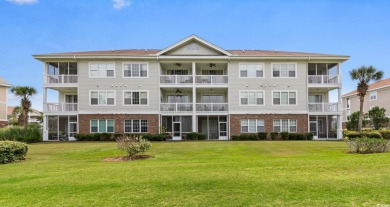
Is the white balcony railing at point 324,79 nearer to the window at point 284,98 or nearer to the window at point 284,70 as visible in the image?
the window at point 284,70

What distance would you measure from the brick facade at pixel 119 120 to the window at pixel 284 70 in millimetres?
13374

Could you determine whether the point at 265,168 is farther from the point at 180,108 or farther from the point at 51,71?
the point at 51,71

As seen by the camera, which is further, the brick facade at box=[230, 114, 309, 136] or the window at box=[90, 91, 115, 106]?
the brick facade at box=[230, 114, 309, 136]

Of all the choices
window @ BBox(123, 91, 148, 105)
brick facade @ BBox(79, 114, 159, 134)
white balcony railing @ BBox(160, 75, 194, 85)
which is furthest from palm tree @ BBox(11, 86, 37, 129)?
white balcony railing @ BBox(160, 75, 194, 85)

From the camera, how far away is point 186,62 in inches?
1244

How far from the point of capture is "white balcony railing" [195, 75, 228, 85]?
31906 mm

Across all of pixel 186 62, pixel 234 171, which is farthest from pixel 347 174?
pixel 186 62

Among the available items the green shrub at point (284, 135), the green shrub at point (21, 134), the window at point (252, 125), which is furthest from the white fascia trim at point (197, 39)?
the green shrub at point (21, 134)

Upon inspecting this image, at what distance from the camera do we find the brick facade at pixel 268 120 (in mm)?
31333

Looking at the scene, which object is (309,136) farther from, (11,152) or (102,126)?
(11,152)

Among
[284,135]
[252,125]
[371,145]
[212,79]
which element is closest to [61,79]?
[212,79]

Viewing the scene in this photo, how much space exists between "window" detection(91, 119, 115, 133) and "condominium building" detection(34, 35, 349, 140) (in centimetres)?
10

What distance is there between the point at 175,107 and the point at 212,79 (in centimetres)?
493

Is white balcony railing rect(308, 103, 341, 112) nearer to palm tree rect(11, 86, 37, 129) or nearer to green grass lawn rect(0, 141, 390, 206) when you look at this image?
green grass lawn rect(0, 141, 390, 206)
